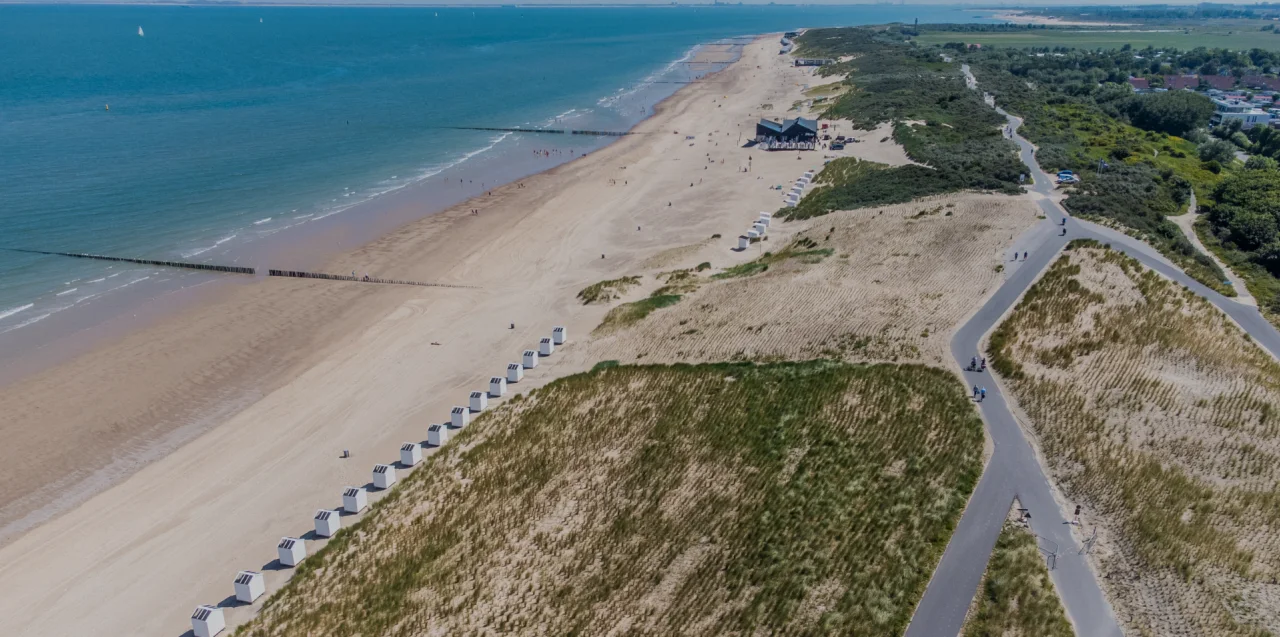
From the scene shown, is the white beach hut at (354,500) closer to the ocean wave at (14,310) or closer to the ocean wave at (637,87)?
the ocean wave at (14,310)

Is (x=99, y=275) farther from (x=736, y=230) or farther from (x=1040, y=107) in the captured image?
(x=1040, y=107)

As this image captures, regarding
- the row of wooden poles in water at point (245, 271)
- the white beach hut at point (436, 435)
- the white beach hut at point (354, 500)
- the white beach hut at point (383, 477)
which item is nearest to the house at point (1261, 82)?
the row of wooden poles in water at point (245, 271)

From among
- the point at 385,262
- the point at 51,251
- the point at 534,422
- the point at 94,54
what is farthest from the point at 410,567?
the point at 94,54

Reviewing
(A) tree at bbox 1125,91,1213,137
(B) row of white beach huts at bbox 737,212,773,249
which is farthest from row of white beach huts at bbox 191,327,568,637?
(A) tree at bbox 1125,91,1213,137

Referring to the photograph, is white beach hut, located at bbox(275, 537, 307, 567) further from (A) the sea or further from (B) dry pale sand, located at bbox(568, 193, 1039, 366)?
(A) the sea

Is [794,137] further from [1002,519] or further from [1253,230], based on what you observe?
[1002,519]
